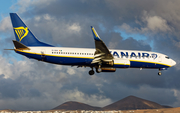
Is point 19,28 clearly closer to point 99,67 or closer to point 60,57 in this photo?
point 60,57

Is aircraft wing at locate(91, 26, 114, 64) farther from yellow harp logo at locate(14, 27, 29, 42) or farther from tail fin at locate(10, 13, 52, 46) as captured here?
yellow harp logo at locate(14, 27, 29, 42)

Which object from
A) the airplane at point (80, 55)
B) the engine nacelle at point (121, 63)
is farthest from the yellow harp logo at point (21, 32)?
the engine nacelle at point (121, 63)

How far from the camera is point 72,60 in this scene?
46.8 meters

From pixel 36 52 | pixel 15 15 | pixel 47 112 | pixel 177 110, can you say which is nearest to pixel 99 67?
pixel 36 52

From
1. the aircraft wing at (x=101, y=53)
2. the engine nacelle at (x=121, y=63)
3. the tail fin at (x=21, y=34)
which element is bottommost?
the engine nacelle at (x=121, y=63)

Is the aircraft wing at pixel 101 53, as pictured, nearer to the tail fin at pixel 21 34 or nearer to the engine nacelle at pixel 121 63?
the engine nacelle at pixel 121 63

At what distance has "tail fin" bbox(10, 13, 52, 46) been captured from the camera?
4891 centimetres

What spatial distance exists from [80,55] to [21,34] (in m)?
12.2

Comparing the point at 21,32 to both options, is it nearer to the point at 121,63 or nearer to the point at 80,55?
the point at 80,55

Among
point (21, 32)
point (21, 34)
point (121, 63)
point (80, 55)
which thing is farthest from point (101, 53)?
point (21, 32)

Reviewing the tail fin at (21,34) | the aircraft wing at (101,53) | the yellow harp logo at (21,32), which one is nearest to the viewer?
the aircraft wing at (101,53)

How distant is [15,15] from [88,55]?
15.8 m

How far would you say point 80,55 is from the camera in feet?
155

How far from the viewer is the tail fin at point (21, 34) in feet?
160
